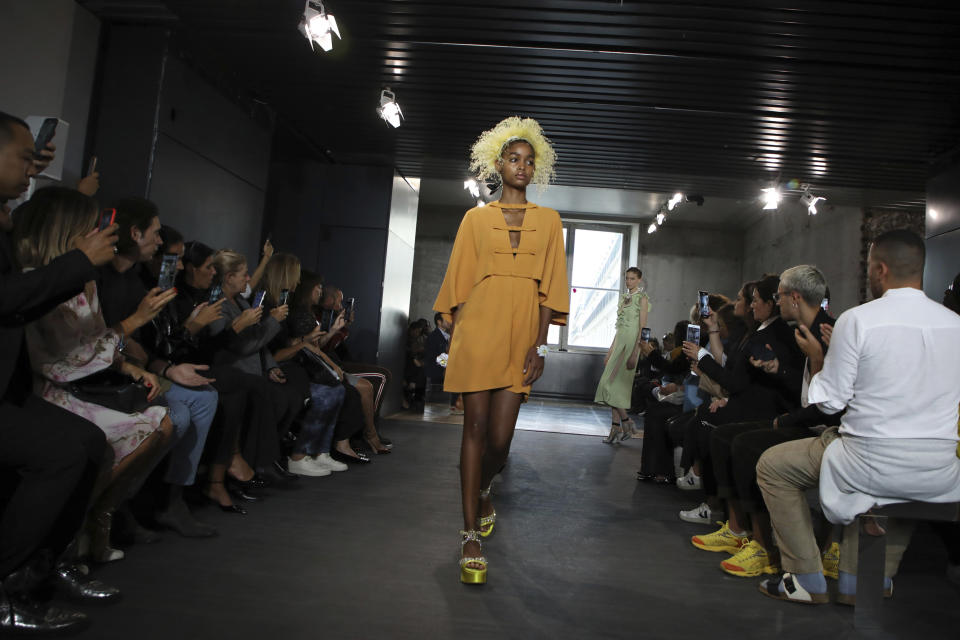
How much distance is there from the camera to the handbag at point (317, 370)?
13.5 ft

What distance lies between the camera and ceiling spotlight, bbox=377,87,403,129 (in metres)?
5.15

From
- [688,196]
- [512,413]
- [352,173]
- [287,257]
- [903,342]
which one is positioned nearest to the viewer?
[903,342]

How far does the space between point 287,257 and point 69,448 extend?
2426 millimetres

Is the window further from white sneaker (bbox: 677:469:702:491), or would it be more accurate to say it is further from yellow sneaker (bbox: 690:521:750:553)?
yellow sneaker (bbox: 690:521:750:553)

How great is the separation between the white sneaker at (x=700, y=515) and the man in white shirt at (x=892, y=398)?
1.28 meters

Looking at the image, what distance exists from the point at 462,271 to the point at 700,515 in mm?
1918

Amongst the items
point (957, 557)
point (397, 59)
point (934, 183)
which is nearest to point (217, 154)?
point (397, 59)

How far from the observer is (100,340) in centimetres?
210

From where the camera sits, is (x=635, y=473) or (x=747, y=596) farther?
(x=635, y=473)

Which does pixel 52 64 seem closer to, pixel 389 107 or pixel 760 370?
pixel 389 107

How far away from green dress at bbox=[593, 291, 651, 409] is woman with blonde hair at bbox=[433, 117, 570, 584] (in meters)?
4.08

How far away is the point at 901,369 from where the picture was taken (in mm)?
1991

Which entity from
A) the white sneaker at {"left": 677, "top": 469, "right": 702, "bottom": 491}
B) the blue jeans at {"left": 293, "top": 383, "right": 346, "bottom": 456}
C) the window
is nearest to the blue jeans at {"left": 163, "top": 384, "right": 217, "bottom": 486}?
the blue jeans at {"left": 293, "top": 383, "right": 346, "bottom": 456}

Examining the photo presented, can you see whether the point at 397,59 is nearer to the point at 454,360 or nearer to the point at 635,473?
the point at 454,360
